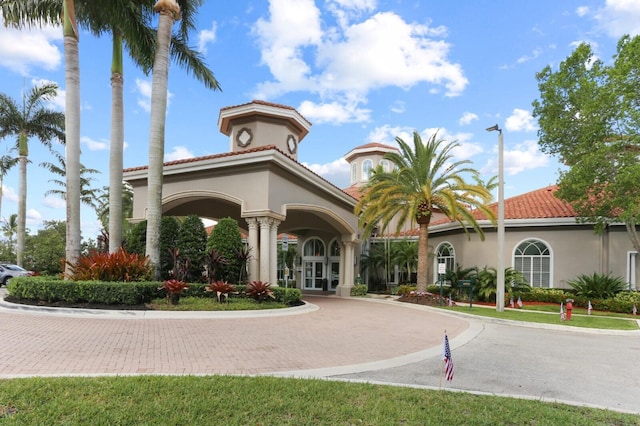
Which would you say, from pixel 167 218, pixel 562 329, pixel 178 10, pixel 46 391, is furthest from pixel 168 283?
pixel 562 329

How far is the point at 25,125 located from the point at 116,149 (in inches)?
687

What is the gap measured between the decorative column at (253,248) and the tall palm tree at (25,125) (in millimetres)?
20518

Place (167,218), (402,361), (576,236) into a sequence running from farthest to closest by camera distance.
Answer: (576,236) → (167,218) → (402,361)

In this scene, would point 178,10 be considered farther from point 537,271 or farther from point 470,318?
point 537,271

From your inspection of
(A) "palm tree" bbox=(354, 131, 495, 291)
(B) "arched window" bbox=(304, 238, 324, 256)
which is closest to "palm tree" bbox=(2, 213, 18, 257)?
(B) "arched window" bbox=(304, 238, 324, 256)

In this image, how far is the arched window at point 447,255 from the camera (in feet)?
76.8

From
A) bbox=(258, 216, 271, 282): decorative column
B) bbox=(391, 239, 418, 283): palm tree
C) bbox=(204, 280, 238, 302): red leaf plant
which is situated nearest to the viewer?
bbox=(204, 280, 238, 302): red leaf plant

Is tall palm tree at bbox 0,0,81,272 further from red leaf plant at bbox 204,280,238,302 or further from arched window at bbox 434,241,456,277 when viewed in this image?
arched window at bbox 434,241,456,277

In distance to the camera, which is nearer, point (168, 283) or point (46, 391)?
point (46, 391)

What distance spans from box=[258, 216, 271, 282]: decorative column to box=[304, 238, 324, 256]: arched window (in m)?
13.9

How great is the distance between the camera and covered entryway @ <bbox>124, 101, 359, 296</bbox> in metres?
15.8

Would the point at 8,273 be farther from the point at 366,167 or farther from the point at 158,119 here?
the point at 366,167

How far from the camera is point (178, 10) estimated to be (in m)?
14.9

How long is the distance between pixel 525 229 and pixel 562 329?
985 centimetres
